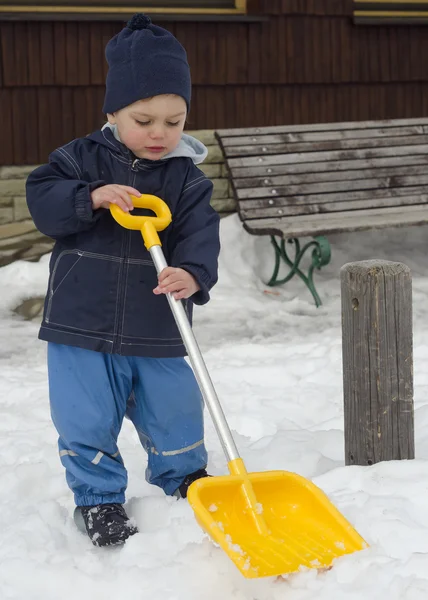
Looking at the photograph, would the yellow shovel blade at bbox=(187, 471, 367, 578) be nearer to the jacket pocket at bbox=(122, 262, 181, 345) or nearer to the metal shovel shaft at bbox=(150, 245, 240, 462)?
the metal shovel shaft at bbox=(150, 245, 240, 462)

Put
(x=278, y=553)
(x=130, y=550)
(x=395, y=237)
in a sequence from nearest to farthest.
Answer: (x=278, y=553)
(x=130, y=550)
(x=395, y=237)

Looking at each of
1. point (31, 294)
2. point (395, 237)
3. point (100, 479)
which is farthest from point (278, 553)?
point (395, 237)

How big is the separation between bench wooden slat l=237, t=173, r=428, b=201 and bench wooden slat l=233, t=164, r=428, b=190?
0.02 metres

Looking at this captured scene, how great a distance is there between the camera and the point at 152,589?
235 cm

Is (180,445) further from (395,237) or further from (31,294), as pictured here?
(395,237)

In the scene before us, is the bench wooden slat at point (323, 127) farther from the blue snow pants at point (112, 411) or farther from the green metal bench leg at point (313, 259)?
the blue snow pants at point (112, 411)

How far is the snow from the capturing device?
2.32 m

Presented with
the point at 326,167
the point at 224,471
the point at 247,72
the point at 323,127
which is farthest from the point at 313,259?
the point at 224,471

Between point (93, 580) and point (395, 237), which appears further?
point (395, 237)

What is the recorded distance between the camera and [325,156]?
687 centimetres

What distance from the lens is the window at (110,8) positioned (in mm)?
6621

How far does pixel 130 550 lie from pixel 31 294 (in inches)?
154

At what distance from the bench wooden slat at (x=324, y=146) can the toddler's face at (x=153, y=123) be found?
3.98 meters

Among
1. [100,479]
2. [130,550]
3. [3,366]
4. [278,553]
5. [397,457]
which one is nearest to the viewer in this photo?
[278,553]
